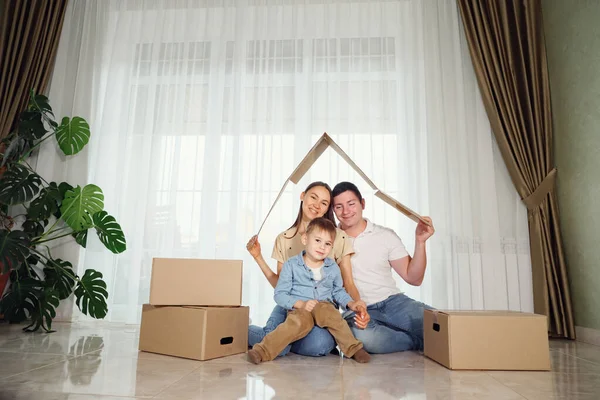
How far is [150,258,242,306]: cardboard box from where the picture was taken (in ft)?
5.84

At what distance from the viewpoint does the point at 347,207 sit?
2078 millimetres

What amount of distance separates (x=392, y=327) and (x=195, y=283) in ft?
3.01

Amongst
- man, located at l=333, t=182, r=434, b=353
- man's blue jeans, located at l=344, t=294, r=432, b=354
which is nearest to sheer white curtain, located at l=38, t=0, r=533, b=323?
man, located at l=333, t=182, r=434, b=353

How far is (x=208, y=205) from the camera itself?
279 cm

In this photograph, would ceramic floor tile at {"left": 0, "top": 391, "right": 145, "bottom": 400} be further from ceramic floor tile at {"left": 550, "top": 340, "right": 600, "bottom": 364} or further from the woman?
ceramic floor tile at {"left": 550, "top": 340, "right": 600, "bottom": 364}

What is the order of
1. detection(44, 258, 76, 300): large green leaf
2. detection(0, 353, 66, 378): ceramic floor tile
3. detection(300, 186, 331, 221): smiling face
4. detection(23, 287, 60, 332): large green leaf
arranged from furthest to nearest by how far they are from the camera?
detection(44, 258, 76, 300): large green leaf → detection(23, 287, 60, 332): large green leaf → detection(300, 186, 331, 221): smiling face → detection(0, 353, 66, 378): ceramic floor tile

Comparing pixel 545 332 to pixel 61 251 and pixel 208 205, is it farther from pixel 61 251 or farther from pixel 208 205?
pixel 61 251

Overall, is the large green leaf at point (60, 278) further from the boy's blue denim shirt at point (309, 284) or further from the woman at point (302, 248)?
the boy's blue denim shirt at point (309, 284)

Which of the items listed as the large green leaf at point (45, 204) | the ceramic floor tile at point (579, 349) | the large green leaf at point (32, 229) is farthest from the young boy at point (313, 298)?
the large green leaf at point (32, 229)

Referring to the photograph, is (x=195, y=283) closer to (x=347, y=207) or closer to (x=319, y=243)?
(x=319, y=243)

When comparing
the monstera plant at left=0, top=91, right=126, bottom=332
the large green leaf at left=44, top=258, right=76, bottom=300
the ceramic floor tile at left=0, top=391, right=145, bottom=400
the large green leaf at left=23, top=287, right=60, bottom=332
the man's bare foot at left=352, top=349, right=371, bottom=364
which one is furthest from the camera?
the large green leaf at left=44, top=258, right=76, bottom=300

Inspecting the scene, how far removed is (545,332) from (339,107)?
181 cm

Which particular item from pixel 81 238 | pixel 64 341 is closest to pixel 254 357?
pixel 64 341

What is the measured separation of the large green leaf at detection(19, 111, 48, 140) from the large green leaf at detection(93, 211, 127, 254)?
69 cm
